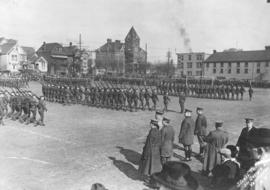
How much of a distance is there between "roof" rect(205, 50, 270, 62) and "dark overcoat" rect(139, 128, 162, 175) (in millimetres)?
58843

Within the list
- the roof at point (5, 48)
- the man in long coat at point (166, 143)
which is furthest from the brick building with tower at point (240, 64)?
the man in long coat at point (166, 143)

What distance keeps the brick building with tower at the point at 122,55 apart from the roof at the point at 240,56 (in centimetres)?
1993

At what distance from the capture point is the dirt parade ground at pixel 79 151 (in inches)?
300

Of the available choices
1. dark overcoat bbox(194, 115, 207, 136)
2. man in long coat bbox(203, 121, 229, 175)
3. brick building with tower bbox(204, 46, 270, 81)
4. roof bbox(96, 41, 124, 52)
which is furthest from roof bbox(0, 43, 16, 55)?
man in long coat bbox(203, 121, 229, 175)

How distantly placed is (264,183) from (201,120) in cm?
695

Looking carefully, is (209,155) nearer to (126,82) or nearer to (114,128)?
→ (114,128)

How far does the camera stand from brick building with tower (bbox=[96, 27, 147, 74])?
272ft

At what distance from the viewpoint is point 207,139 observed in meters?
7.92

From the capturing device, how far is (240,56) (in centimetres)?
6512

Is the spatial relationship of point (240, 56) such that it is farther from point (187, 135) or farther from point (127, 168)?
point (127, 168)

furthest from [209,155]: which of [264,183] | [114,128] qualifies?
[114,128]

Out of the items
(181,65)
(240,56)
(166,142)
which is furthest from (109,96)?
(181,65)

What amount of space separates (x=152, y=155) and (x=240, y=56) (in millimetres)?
62704

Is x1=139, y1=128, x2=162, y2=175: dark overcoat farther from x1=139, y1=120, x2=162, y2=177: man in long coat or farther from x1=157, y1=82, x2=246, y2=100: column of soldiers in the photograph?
x1=157, y1=82, x2=246, y2=100: column of soldiers
